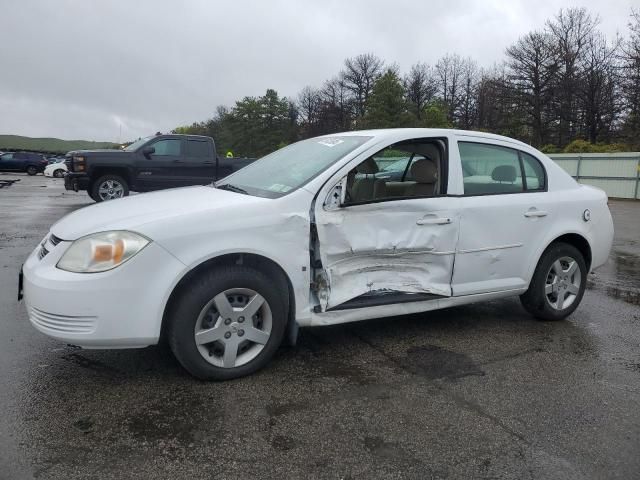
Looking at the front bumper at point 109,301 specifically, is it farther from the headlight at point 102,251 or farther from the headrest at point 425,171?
the headrest at point 425,171

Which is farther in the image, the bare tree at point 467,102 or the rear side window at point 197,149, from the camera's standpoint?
the bare tree at point 467,102

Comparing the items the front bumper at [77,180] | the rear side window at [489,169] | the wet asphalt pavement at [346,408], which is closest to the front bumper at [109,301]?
the wet asphalt pavement at [346,408]

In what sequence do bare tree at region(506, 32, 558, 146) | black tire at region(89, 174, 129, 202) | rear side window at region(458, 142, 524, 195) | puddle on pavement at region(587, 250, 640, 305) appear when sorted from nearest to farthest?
rear side window at region(458, 142, 524, 195)
puddle on pavement at region(587, 250, 640, 305)
black tire at region(89, 174, 129, 202)
bare tree at region(506, 32, 558, 146)

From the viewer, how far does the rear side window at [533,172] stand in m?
4.68

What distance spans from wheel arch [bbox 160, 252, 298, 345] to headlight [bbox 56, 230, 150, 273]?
34 centimetres

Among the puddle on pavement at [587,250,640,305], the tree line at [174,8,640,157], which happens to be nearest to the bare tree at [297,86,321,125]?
the tree line at [174,8,640,157]

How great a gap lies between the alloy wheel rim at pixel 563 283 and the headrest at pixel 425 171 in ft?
4.78

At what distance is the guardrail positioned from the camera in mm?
22688

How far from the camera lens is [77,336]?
9.93ft

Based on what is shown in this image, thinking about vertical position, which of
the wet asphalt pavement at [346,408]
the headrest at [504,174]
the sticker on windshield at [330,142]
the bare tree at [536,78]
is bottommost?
the wet asphalt pavement at [346,408]

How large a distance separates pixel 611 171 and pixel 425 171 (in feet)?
75.8

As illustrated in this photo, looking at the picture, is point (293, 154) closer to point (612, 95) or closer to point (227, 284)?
point (227, 284)

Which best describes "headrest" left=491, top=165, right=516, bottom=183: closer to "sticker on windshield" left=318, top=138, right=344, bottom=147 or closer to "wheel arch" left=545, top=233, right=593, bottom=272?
"wheel arch" left=545, top=233, right=593, bottom=272

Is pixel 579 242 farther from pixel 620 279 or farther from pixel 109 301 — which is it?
pixel 109 301
